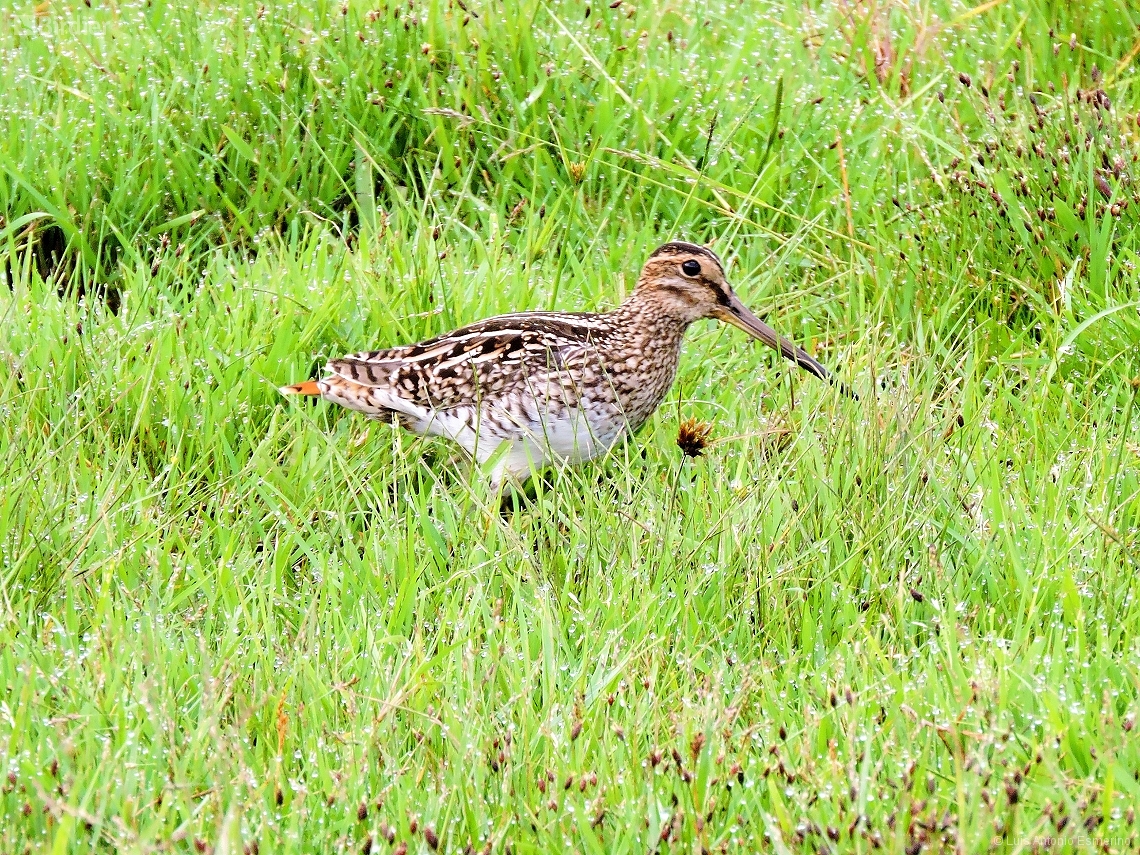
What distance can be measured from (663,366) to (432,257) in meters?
0.93

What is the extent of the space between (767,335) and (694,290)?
0.27m

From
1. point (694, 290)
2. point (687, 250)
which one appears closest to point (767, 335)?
point (694, 290)

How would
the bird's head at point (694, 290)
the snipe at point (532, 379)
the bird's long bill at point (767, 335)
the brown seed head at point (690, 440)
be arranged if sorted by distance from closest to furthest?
the brown seed head at point (690, 440), the snipe at point (532, 379), the bird's long bill at point (767, 335), the bird's head at point (694, 290)

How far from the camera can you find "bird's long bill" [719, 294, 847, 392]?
4994mm

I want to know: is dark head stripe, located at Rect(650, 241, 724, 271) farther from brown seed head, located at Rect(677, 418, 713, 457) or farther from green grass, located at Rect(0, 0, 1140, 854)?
brown seed head, located at Rect(677, 418, 713, 457)

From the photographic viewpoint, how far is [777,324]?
18.6ft

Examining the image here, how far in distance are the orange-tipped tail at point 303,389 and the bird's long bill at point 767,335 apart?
134 cm

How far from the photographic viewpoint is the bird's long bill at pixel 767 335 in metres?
4.99

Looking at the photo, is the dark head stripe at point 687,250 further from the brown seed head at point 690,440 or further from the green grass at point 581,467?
the brown seed head at point 690,440

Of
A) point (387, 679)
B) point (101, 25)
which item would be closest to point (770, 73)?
point (101, 25)

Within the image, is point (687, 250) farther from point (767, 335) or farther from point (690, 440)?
point (690, 440)

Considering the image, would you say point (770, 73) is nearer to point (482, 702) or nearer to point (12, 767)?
point (482, 702)

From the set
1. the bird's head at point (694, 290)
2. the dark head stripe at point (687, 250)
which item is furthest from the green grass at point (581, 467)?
the dark head stripe at point (687, 250)

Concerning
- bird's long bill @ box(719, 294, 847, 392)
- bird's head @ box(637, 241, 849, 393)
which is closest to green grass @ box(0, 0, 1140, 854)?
bird's long bill @ box(719, 294, 847, 392)
